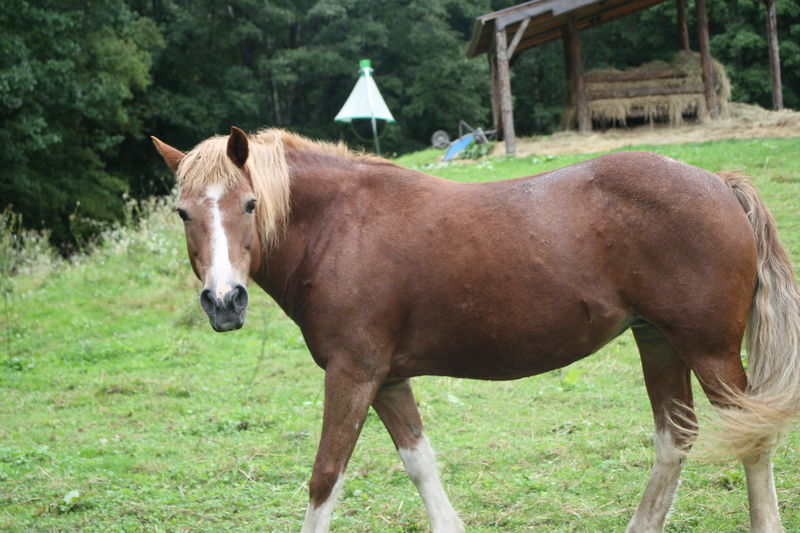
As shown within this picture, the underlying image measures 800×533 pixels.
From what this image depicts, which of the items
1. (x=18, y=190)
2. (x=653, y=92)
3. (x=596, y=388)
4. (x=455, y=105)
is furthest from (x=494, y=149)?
(x=455, y=105)

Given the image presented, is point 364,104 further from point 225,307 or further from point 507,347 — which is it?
point 225,307

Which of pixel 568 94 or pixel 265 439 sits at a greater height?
pixel 568 94

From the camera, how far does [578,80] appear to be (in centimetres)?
1711

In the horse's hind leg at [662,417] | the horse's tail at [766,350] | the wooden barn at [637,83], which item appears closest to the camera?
the horse's tail at [766,350]

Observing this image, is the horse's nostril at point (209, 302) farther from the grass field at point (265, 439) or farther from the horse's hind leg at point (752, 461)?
the horse's hind leg at point (752, 461)

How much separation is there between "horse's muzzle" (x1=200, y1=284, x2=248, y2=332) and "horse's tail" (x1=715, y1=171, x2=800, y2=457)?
6.50 feet

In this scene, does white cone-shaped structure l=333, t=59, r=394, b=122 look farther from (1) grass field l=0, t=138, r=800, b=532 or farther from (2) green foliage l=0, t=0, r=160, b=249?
(1) grass field l=0, t=138, r=800, b=532

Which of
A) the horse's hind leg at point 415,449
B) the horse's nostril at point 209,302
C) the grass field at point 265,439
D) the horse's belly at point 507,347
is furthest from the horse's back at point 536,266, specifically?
the grass field at point 265,439

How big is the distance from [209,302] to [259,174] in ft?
2.13

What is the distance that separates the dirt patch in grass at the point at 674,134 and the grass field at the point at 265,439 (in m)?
4.65

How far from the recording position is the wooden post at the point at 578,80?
16.9 meters

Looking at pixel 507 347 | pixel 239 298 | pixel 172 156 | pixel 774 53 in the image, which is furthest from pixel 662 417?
pixel 774 53

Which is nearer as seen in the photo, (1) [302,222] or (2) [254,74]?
(1) [302,222]

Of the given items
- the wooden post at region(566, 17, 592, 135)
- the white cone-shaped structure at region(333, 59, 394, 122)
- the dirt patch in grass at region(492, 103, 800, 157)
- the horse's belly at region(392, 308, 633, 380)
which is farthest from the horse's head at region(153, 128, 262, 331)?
the wooden post at region(566, 17, 592, 135)
